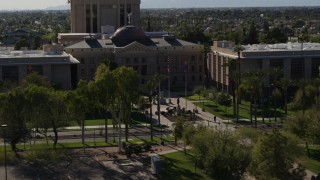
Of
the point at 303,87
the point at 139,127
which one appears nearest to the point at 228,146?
the point at 139,127

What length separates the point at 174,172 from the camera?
65.6 m

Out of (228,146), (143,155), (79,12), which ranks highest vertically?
(79,12)

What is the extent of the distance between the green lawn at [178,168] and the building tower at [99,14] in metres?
86.9

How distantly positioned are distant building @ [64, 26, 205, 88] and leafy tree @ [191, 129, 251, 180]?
206ft

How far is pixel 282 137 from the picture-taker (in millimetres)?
54656

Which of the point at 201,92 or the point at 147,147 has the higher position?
the point at 201,92

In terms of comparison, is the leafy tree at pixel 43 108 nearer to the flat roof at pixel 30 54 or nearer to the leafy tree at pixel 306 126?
the leafy tree at pixel 306 126

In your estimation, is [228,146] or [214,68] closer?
[228,146]

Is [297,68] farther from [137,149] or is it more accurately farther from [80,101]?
[80,101]

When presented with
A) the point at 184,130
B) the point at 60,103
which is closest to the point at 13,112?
the point at 60,103

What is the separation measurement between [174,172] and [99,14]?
98808mm

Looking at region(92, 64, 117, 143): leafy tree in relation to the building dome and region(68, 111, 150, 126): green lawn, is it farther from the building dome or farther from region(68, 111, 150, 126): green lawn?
the building dome

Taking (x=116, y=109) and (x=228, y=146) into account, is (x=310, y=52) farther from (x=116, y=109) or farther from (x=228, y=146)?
(x=228, y=146)

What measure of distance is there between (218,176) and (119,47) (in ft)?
244
